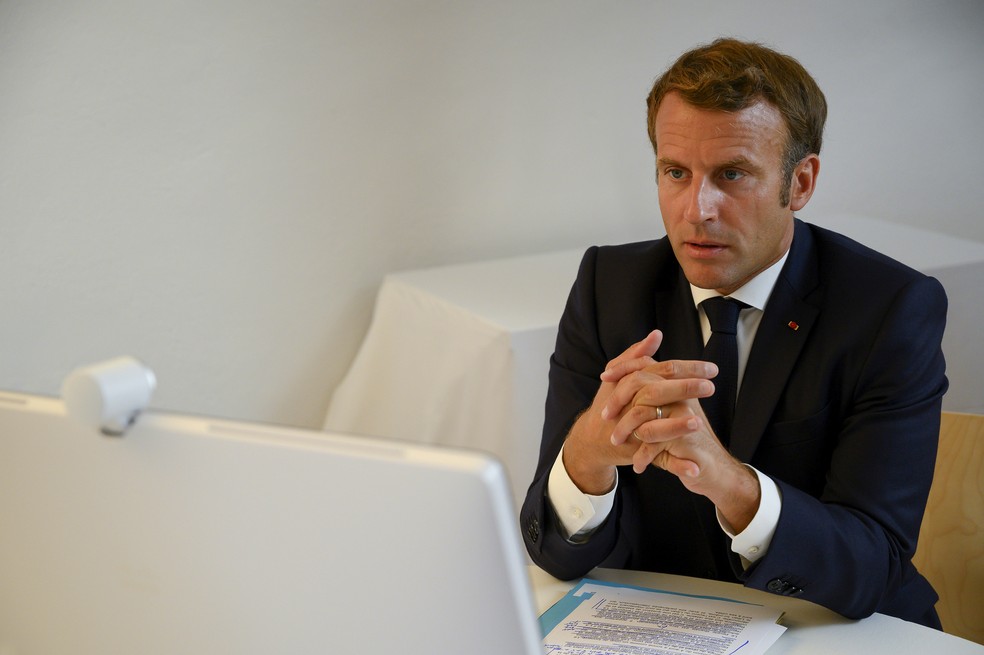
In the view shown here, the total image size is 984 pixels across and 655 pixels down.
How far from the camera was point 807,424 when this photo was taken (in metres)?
1.47

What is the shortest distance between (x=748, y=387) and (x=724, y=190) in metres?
0.29

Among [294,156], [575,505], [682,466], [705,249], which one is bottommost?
[575,505]

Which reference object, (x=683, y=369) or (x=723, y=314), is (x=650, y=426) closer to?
(x=683, y=369)

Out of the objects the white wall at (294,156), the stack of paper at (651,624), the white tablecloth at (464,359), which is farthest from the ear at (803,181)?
the white wall at (294,156)

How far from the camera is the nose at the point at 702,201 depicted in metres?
1.50

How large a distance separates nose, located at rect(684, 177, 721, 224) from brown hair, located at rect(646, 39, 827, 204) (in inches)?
4.4

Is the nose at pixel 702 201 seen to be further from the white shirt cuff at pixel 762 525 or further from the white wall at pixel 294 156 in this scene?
the white wall at pixel 294 156

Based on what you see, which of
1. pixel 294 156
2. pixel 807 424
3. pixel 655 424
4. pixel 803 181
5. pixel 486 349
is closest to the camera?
pixel 655 424

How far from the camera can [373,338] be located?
305 cm

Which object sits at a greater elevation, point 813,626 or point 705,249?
point 705,249

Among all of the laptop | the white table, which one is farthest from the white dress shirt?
the white table

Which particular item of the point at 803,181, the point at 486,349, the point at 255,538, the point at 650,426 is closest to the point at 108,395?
the point at 255,538

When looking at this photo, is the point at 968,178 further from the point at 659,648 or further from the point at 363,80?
the point at 659,648

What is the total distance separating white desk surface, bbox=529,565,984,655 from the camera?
1.20m
